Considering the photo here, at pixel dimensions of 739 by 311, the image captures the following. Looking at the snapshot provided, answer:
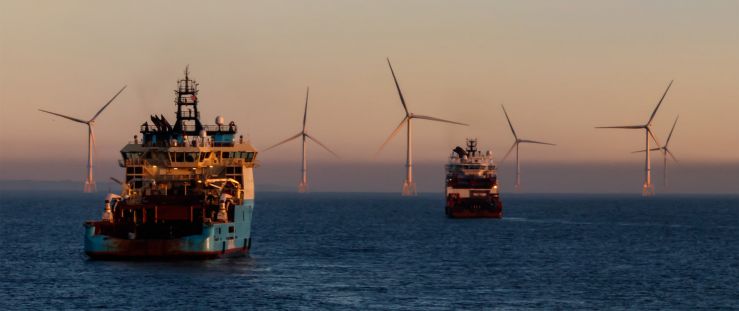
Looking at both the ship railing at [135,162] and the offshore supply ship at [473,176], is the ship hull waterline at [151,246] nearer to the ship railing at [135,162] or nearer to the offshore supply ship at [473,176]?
the ship railing at [135,162]

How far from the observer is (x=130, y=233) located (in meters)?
88.9

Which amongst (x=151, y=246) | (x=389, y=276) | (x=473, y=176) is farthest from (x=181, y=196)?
(x=473, y=176)

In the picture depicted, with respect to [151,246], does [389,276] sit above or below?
below

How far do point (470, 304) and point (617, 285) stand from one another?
17160 millimetres

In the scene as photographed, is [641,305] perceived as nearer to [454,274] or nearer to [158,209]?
[454,274]

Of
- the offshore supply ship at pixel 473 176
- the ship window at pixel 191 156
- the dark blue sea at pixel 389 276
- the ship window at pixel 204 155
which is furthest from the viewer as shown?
the offshore supply ship at pixel 473 176

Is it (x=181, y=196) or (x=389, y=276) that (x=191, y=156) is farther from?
(x=389, y=276)

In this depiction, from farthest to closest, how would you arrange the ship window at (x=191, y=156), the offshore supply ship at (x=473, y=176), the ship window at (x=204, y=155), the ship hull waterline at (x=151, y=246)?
the offshore supply ship at (x=473, y=176)
the ship window at (x=204, y=155)
the ship window at (x=191, y=156)
the ship hull waterline at (x=151, y=246)

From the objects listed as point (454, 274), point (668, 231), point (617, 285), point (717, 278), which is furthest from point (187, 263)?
point (668, 231)

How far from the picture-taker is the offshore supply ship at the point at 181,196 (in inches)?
3482

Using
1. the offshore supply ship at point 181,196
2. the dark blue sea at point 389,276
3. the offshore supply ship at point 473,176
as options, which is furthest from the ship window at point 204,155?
the offshore supply ship at point 473,176

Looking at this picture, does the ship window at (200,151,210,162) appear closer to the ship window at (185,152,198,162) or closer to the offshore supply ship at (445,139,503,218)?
the ship window at (185,152,198,162)

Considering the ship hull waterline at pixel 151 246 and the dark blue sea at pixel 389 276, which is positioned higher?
the ship hull waterline at pixel 151 246

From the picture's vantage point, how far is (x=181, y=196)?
92312 millimetres
